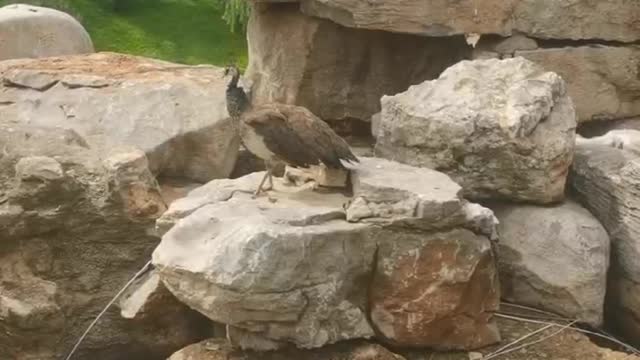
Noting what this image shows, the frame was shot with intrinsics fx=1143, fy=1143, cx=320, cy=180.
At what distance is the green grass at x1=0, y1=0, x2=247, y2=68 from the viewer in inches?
499

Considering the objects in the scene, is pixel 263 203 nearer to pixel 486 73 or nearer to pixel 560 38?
pixel 486 73

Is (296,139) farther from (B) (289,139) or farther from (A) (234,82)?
(A) (234,82)

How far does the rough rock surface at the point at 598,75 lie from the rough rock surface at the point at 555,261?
5.44 feet

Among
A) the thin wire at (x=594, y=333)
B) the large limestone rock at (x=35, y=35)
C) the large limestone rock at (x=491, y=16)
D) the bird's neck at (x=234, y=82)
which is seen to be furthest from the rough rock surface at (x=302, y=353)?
the large limestone rock at (x=35, y=35)

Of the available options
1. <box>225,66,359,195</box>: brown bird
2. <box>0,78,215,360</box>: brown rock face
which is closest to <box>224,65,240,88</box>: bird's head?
<box>225,66,359,195</box>: brown bird

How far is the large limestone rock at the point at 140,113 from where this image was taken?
20.5 ft

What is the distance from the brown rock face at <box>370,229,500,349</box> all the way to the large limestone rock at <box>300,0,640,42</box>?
2.21 m

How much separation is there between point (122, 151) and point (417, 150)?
151 centimetres

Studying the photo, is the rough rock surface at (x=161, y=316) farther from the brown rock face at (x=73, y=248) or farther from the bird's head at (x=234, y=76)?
the bird's head at (x=234, y=76)

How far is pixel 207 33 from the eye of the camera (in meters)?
13.2

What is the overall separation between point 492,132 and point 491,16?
5.24ft

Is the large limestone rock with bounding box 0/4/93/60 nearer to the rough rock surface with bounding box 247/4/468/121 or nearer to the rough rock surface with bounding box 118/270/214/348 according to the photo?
the rough rock surface with bounding box 247/4/468/121

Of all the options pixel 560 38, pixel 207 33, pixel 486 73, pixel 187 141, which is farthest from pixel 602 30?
pixel 207 33

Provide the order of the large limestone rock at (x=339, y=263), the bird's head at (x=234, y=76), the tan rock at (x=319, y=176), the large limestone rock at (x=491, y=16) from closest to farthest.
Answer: the large limestone rock at (x=339, y=263) → the tan rock at (x=319, y=176) → the bird's head at (x=234, y=76) → the large limestone rock at (x=491, y=16)
